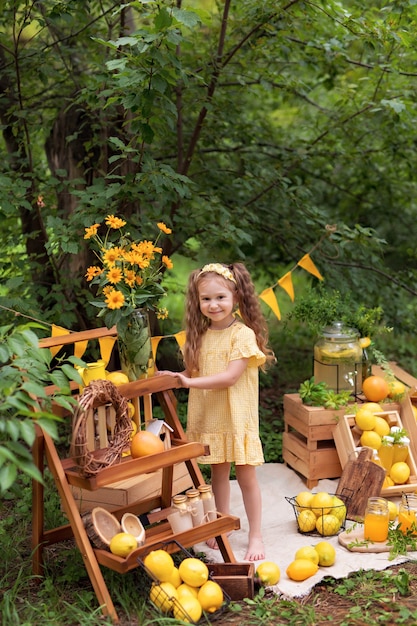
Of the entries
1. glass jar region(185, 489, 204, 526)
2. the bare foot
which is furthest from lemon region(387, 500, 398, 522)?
glass jar region(185, 489, 204, 526)

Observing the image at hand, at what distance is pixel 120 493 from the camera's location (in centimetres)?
334

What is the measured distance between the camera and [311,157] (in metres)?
5.26

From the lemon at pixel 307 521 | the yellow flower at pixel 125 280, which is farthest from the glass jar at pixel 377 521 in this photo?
the yellow flower at pixel 125 280

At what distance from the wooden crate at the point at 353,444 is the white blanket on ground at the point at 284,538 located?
240 millimetres

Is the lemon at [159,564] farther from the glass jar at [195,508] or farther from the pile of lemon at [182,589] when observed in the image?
the glass jar at [195,508]

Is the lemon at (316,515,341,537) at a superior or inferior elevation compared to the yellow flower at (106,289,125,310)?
inferior

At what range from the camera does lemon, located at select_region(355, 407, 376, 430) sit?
13.0 feet

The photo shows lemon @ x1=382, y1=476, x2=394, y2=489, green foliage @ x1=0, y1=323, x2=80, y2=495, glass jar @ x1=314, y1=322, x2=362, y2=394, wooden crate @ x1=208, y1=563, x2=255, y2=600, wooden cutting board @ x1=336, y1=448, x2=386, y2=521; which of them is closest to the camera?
green foliage @ x1=0, y1=323, x2=80, y2=495

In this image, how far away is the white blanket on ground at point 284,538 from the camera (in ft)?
10.3

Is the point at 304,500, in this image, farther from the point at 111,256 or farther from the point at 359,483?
the point at 111,256

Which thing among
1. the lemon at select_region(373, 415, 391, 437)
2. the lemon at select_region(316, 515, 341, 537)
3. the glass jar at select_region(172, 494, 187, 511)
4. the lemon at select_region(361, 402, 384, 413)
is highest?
the lemon at select_region(361, 402, 384, 413)

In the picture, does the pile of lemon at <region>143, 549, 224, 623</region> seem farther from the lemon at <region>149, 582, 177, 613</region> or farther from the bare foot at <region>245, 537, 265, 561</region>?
the bare foot at <region>245, 537, 265, 561</region>

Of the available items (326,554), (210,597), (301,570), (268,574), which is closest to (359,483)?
(326,554)

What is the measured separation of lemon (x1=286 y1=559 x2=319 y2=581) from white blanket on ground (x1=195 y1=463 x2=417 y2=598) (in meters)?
0.02
